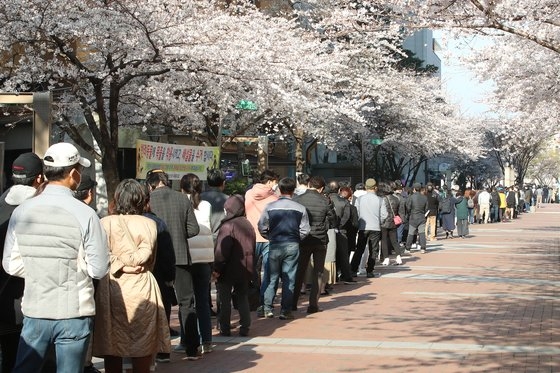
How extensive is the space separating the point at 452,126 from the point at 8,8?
1404 inches

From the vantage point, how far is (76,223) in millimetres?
5289

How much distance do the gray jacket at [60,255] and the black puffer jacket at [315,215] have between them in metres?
7.25

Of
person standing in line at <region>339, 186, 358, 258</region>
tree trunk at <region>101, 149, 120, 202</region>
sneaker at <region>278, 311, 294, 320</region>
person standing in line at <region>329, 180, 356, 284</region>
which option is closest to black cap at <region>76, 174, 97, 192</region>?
sneaker at <region>278, 311, 294, 320</region>

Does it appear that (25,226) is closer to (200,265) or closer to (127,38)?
(200,265)

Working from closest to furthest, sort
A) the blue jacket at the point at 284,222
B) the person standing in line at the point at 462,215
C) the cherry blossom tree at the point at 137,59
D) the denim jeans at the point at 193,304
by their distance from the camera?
the denim jeans at the point at 193,304
the blue jacket at the point at 284,222
the cherry blossom tree at the point at 137,59
the person standing in line at the point at 462,215

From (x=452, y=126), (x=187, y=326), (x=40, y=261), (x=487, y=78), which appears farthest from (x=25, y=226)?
(x=452, y=126)

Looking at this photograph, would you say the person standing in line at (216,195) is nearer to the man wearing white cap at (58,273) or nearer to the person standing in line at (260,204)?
the person standing in line at (260,204)

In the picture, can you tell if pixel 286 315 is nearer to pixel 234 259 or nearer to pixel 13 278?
pixel 234 259

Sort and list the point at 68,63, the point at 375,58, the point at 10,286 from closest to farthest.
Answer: the point at 10,286, the point at 68,63, the point at 375,58

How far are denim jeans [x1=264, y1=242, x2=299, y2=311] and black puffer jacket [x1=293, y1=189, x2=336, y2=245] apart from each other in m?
0.65

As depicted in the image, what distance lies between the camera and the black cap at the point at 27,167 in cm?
613

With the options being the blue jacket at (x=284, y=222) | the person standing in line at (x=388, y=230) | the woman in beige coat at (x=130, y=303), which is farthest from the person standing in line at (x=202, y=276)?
the person standing in line at (x=388, y=230)

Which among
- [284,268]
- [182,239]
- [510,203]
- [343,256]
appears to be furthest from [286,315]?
[510,203]

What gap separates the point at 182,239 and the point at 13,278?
3.25m
